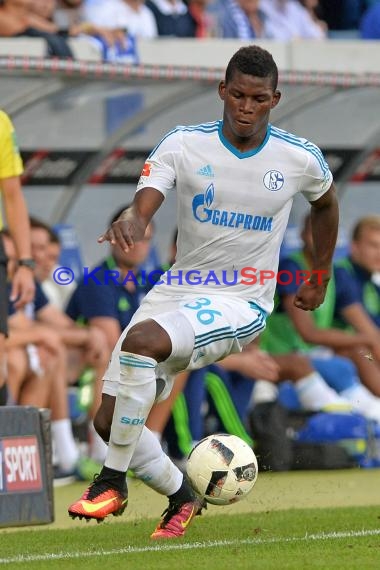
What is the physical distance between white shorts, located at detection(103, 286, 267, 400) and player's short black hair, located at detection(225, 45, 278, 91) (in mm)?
1086

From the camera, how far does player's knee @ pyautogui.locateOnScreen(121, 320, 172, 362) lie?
6.88 m

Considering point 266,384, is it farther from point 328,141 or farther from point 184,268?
point 184,268

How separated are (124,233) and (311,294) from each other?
155cm

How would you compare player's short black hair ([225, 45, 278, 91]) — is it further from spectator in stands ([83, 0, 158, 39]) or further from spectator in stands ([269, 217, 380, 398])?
spectator in stands ([83, 0, 158, 39])

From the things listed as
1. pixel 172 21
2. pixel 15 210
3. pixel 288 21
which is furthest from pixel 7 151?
pixel 288 21

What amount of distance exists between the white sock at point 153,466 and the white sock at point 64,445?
11.8 feet

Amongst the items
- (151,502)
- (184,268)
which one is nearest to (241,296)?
(184,268)

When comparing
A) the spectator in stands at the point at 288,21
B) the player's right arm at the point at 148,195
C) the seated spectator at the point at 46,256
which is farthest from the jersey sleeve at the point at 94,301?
the spectator in stands at the point at 288,21

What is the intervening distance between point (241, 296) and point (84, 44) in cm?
508

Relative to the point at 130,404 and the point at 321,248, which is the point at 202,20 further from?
the point at 130,404

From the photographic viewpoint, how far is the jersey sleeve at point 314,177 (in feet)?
24.4

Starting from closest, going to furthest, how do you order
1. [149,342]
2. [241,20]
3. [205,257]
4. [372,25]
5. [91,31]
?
[149,342] < [205,257] < [91,31] < [241,20] < [372,25]

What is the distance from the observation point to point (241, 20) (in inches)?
570

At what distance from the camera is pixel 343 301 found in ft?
41.6
